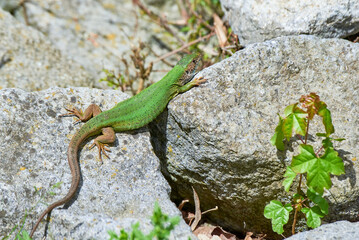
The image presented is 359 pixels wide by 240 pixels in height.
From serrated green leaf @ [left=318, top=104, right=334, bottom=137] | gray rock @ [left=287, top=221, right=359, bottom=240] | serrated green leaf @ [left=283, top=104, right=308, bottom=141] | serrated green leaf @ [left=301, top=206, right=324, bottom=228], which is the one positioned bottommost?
gray rock @ [left=287, top=221, right=359, bottom=240]

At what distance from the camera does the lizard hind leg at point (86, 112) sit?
14.6 feet

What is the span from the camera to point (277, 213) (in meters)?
3.84

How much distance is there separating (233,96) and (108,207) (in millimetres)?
1748

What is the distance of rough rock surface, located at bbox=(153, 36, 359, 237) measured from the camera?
154 inches

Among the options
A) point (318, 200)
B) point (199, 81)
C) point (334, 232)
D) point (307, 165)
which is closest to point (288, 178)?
point (307, 165)

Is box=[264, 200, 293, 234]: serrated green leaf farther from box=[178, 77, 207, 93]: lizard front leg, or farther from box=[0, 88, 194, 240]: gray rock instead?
box=[178, 77, 207, 93]: lizard front leg

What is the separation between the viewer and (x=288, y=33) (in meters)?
4.96

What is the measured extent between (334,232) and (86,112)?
115 inches

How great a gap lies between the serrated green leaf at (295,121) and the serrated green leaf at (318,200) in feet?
1.91

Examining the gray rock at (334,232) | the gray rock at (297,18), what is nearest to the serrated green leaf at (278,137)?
the gray rock at (334,232)

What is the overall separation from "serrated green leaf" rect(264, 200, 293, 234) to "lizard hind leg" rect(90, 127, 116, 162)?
1.80m

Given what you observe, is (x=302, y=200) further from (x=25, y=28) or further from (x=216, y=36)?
(x=25, y=28)

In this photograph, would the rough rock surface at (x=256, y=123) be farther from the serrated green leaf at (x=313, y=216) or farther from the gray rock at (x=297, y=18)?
the gray rock at (x=297, y=18)

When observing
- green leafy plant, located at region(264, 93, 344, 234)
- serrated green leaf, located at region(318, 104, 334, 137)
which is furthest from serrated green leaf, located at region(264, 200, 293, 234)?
serrated green leaf, located at region(318, 104, 334, 137)
